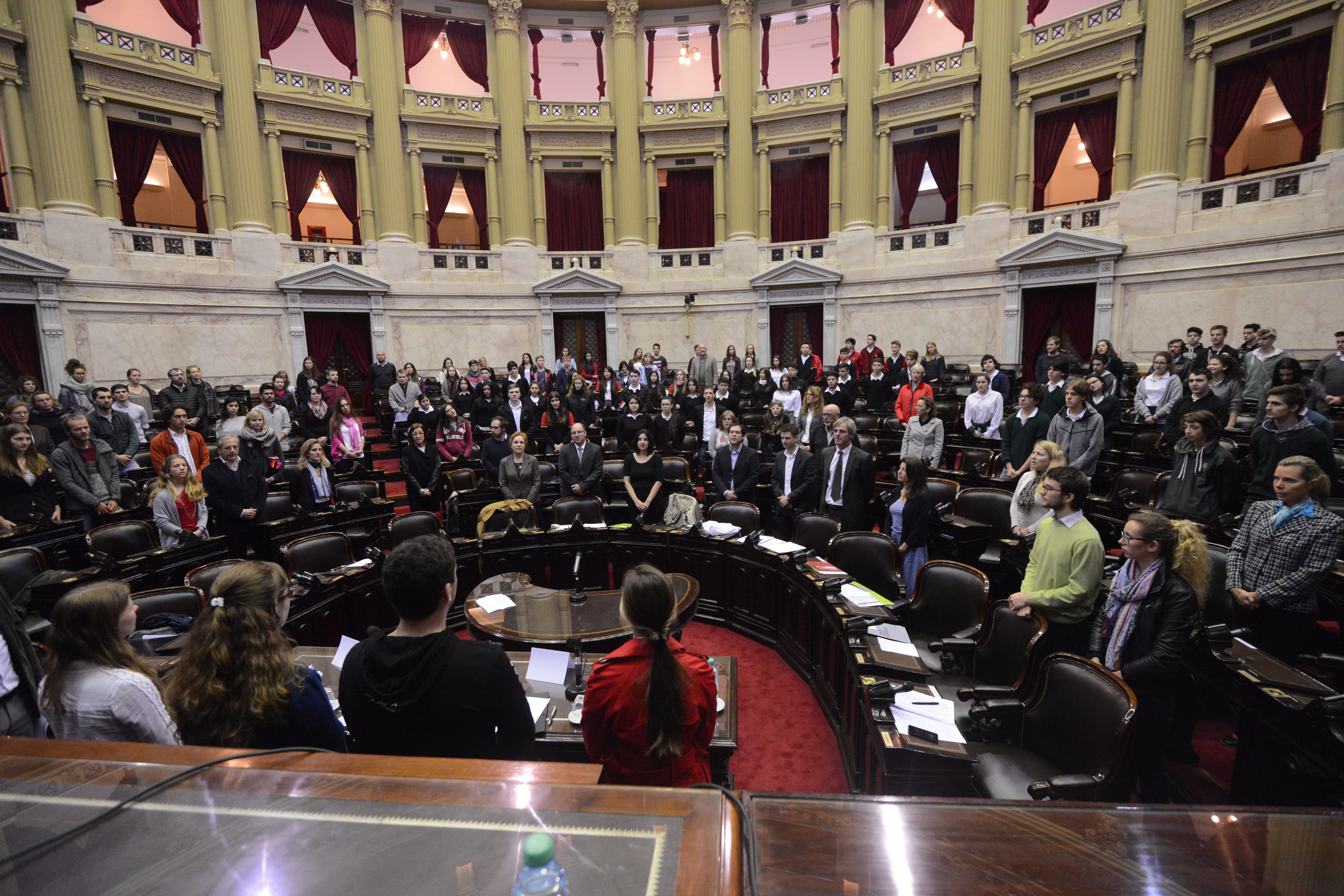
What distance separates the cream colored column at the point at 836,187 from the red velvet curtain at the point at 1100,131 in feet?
15.7

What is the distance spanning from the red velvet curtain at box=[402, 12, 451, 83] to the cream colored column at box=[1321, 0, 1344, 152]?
56.7ft

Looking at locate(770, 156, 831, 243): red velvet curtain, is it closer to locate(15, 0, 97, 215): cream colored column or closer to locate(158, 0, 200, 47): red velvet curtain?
locate(158, 0, 200, 47): red velvet curtain

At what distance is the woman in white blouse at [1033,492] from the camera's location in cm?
416

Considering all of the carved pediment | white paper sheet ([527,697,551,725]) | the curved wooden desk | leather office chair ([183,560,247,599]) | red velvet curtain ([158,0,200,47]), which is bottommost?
white paper sheet ([527,697,551,725])

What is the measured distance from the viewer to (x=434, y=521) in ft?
18.5

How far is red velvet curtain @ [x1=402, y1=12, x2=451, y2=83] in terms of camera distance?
1459 cm

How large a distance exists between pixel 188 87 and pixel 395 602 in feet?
53.0

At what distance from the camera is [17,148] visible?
11.1m

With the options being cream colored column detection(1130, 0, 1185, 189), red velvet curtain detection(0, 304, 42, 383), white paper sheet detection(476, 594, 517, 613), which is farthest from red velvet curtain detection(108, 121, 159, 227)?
cream colored column detection(1130, 0, 1185, 189)

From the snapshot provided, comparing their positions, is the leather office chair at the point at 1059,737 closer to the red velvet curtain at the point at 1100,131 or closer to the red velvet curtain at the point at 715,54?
the red velvet curtain at the point at 1100,131

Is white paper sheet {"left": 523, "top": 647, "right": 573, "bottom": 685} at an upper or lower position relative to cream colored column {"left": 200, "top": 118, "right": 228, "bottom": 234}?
lower

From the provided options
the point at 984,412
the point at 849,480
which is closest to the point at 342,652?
the point at 849,480

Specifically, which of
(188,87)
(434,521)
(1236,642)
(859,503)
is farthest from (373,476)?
(188,87)

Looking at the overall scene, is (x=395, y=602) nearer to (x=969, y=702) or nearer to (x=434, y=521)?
(x=969, y=702)
